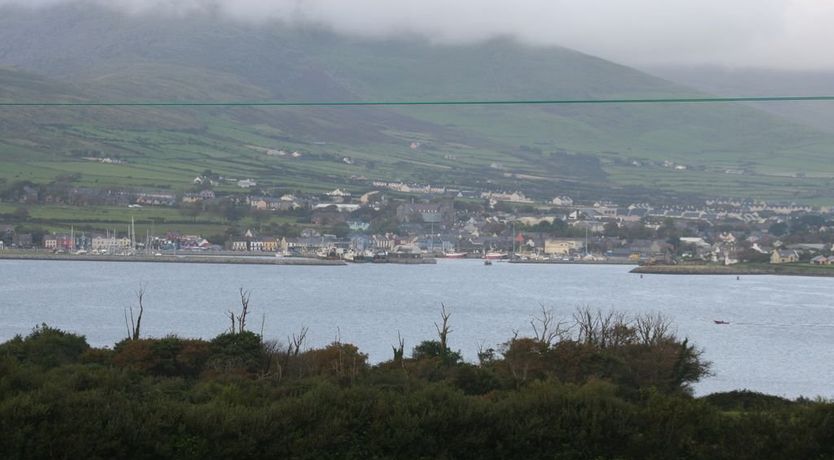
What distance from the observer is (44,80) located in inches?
5561

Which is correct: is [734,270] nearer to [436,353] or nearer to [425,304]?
[425,304]

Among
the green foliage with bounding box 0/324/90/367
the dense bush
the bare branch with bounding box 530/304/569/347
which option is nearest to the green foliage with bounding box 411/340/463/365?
the bare branch with bounding box 530/304/569/347

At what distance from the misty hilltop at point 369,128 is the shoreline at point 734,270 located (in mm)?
36800

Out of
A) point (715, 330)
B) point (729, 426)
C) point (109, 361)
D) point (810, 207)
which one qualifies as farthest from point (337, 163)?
point (729, 426)

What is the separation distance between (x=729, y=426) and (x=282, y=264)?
72.8m

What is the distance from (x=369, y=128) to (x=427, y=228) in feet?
161

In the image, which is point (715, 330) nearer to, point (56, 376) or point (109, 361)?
point (109, 361)

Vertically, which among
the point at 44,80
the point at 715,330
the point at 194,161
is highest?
the point at 44,80

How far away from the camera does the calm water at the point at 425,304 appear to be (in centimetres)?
3672

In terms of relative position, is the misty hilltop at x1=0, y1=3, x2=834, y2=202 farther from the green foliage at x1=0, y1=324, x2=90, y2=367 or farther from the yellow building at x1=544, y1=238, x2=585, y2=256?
the green foliage at x1=0, y1=324, x2=90, y2=367

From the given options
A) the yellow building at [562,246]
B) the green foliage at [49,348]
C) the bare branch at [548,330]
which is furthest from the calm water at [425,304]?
the yellow building at [562,246]

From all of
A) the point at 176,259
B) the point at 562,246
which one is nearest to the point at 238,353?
the point at 176,259

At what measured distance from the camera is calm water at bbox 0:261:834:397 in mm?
36719

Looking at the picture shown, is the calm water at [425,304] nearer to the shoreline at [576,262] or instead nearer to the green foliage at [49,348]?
the green foliage at [49,348]
